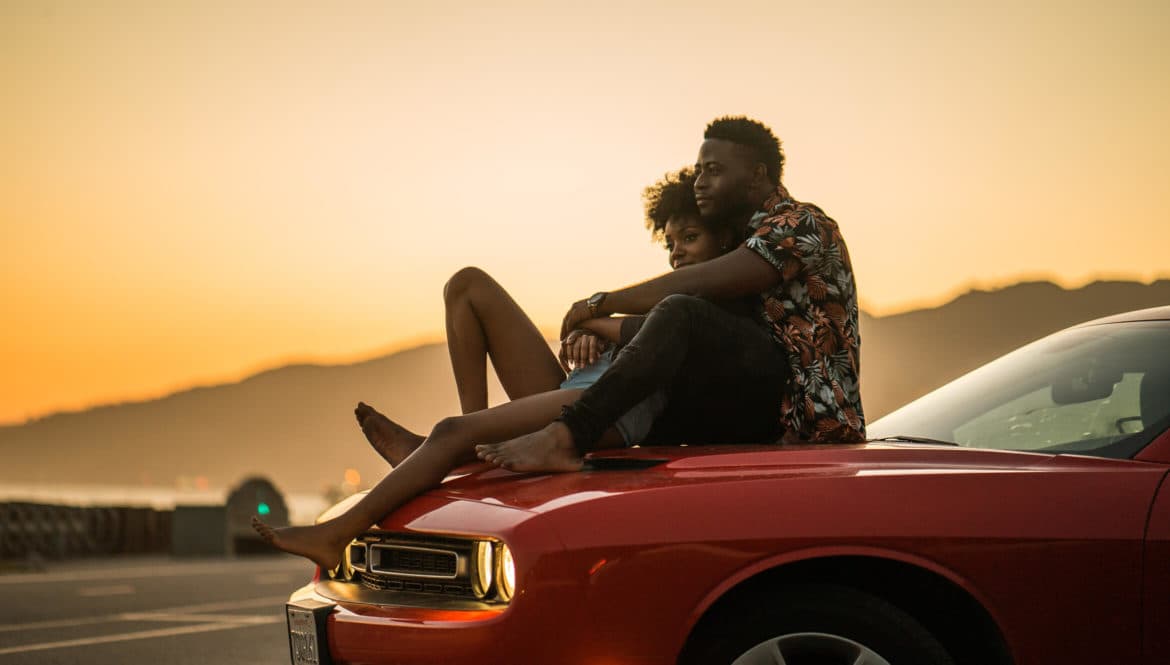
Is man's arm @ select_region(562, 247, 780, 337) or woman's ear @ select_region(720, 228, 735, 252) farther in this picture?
woman's ear @ select_region(720, 228, 735, 252)

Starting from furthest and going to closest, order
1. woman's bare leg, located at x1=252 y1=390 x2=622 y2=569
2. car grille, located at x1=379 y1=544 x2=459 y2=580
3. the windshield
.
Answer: the windshield
woman's bare leg, located at x1=252 y1=390 x2=622 y2=569
car grille, located at x1=379 y1=544 x2=459 y2=580

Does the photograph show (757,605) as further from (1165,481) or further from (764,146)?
(764,146)

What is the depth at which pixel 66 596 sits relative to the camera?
45.4 ft

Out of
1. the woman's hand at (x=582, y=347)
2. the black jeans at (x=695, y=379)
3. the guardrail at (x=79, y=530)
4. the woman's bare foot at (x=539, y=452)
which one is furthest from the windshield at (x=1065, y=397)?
A: the guardrail at (x=79, y=530)

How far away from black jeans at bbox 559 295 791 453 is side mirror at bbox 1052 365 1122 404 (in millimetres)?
845

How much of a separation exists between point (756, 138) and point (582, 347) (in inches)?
40.4

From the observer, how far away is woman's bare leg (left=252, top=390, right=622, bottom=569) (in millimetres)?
3586

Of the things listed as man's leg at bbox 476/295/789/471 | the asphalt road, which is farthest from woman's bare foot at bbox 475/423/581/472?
the asphalt road

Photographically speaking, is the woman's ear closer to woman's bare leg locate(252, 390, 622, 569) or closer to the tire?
woman's bare leg locate(252, 390, 622, 569)

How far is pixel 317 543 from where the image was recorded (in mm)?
3602

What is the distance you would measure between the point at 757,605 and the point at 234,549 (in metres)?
24.9

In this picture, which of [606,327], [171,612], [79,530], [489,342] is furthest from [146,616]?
[79,530]

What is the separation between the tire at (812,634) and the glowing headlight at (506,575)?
1.40 feet

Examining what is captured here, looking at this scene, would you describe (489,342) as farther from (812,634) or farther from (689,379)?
(812,634)
